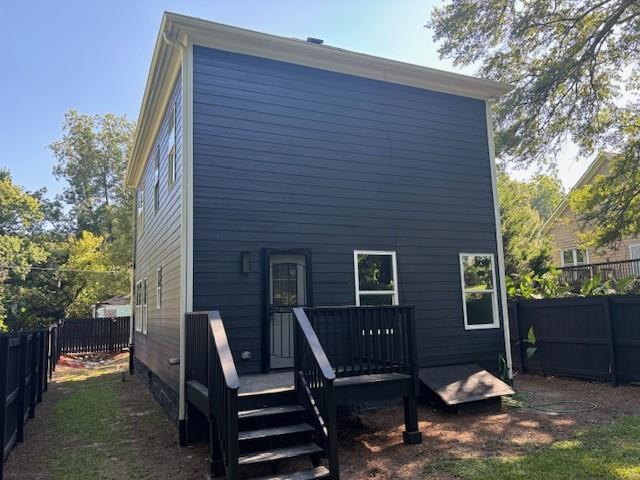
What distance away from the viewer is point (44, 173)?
3684 centimetres

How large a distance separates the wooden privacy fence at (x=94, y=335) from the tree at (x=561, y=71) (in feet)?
51.1

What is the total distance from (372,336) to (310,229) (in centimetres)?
220

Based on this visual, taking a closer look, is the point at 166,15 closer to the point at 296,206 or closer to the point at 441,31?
the point at 296,206

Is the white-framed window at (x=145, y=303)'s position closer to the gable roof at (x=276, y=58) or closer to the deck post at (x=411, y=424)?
the gable roof at (x=276, y=58)

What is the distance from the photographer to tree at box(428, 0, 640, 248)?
10.9m

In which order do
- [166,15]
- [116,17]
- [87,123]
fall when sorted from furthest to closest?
[87,123]
[116,17]
[166,15]

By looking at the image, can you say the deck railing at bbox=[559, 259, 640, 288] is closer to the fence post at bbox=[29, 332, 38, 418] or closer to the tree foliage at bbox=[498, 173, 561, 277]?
the tree foliage at bbox=[498, 173, 561, 277]

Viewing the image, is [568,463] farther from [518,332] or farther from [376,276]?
[518,332]

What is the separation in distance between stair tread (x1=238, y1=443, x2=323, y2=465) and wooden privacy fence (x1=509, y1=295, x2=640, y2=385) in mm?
6202

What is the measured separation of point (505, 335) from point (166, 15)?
7543mm

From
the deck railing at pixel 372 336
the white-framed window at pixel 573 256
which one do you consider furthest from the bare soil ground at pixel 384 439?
the white-framed window at pixel 573 256

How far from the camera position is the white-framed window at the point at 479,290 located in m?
8.28

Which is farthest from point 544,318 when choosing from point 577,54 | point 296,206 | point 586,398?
point 577,54

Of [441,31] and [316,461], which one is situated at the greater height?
[441,31]
